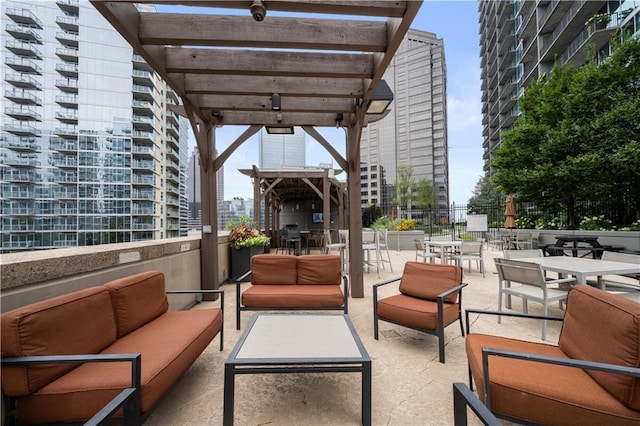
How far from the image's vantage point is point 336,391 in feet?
6.63

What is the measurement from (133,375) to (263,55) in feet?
10.5

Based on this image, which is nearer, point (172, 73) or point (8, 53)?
point (172, 73)

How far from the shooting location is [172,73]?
3.34 meters

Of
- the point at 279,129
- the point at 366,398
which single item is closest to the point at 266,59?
the point at 279,129

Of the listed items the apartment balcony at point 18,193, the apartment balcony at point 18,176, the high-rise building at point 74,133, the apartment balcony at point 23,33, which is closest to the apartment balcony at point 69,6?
the high-rise building at point 74,133

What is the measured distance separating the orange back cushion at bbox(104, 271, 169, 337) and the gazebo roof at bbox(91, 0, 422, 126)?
2.15m

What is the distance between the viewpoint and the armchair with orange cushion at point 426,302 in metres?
2.51

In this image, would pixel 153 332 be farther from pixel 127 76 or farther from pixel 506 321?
pixel 127 76

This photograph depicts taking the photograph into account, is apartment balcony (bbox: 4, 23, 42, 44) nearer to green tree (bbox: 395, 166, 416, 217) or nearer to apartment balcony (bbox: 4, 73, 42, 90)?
apartment balcony (bbox: 4, 73, 42, 90)

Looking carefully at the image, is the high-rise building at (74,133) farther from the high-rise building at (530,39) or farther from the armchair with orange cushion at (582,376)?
the armchair with orange cushion at (582,376)

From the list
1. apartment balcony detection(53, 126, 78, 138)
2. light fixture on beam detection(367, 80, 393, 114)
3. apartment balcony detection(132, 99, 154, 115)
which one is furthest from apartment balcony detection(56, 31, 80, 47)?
light fixture on beam detection(367, 80, 393, 114)

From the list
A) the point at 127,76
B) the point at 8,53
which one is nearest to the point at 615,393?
the point at 127,76

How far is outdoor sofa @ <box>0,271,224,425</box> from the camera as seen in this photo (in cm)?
130

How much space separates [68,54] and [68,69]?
6.88 ft
